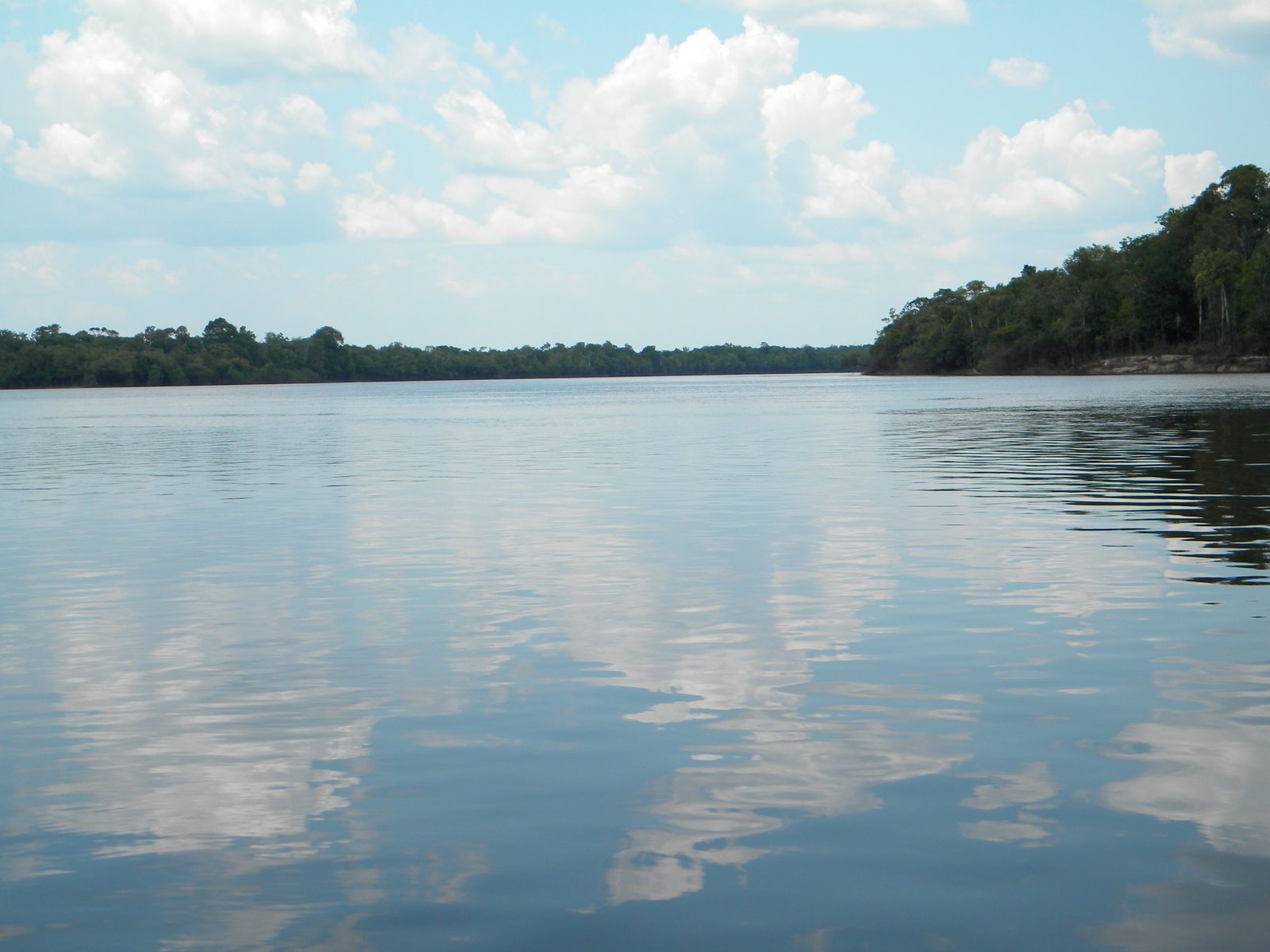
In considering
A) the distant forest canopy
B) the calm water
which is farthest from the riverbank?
the calm water

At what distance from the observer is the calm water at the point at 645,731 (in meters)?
5.51

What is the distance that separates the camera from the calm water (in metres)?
5.51

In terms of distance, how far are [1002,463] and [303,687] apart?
2306cm

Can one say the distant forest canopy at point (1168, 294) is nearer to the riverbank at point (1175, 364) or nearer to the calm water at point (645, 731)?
the riverbank at point (1175, 364)

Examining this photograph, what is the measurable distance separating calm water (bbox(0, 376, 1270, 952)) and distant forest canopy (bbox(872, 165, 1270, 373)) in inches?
4936

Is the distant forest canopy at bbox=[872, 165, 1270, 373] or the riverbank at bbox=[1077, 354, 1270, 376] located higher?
the distant forest canopy at bbox=[872, 165, 1270, 373]

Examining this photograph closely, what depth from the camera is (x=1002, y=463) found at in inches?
1185

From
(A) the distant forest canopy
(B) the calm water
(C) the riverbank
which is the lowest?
(B) the calm water

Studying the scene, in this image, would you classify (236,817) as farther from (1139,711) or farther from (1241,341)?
(1241,341)

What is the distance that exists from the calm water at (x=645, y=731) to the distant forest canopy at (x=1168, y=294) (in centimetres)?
12539

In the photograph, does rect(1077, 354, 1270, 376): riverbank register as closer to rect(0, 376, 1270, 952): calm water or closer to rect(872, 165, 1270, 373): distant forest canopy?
rect(872, 165, 1270, 373): distant forest canopy

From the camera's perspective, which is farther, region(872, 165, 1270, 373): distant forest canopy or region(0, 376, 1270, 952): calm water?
region(872, 165, 1270, 373): distant forest canopy

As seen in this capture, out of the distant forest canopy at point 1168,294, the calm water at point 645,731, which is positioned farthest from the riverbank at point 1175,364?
the calm water at point 645,731

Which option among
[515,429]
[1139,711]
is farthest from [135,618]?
[515,429]
